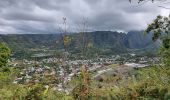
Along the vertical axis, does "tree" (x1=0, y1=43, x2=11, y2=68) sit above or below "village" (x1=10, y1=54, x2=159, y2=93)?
below

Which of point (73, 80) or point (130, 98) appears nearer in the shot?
point (130, 98)

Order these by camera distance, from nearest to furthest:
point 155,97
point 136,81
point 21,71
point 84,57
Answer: point 155,97
point 84,57
point 136,81
point 21,71

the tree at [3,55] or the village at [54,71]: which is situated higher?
the village at [54,71]

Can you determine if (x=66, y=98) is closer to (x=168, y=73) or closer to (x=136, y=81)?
(x=136, y=81)

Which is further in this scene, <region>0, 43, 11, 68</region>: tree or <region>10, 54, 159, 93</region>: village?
<region>0, 43, 11, 68</region>: tree

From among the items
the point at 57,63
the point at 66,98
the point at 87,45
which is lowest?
the point at 66,98

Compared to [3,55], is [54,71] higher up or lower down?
higher up

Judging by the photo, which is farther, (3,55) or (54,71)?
(3,55)

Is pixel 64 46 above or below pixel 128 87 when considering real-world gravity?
above

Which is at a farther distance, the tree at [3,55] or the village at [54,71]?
the tree at [3,55]

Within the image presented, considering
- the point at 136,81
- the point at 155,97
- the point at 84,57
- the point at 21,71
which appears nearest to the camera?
the point at 155,97

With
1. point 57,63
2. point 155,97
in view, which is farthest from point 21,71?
point 155,97
